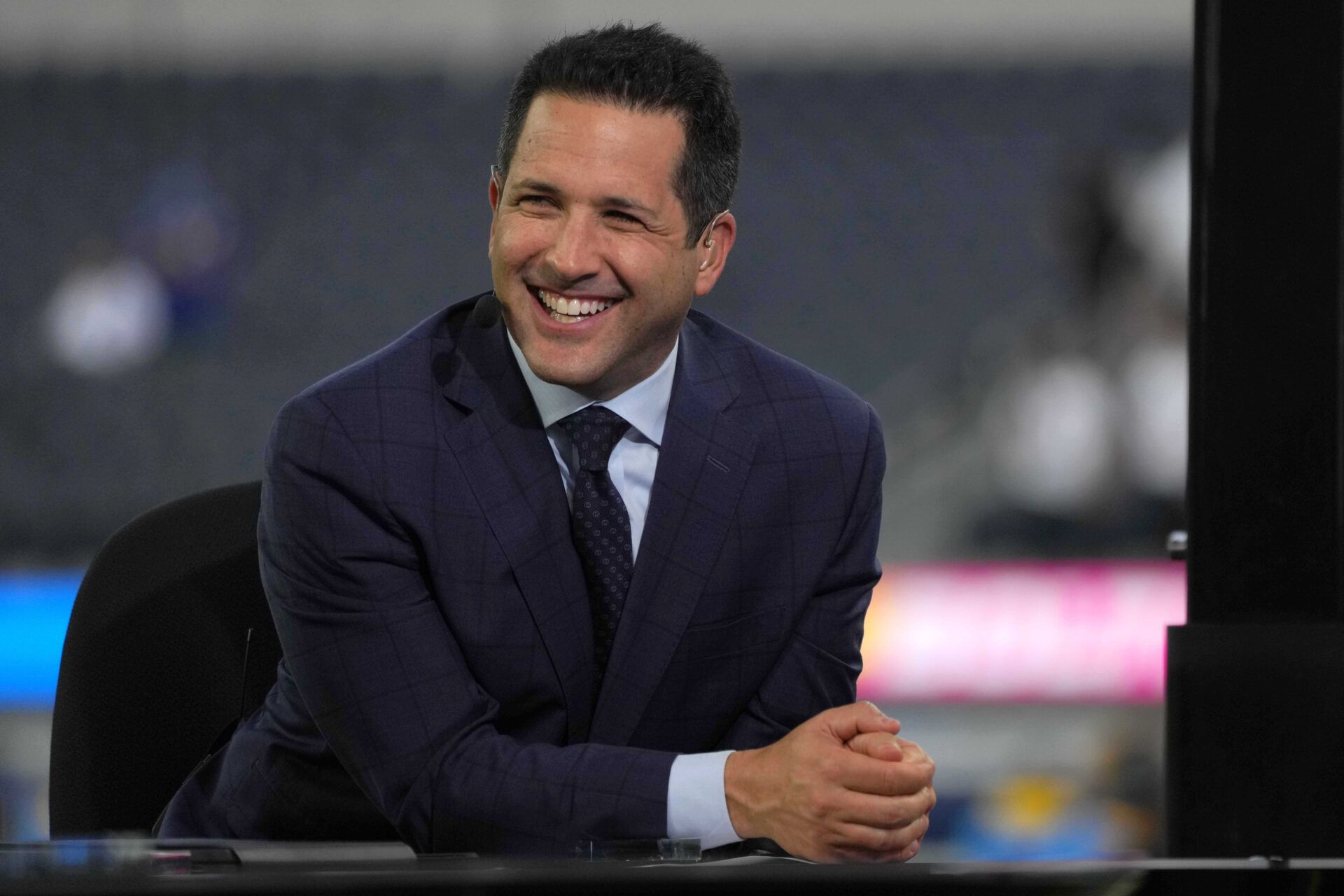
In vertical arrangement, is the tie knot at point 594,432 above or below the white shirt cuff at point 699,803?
above

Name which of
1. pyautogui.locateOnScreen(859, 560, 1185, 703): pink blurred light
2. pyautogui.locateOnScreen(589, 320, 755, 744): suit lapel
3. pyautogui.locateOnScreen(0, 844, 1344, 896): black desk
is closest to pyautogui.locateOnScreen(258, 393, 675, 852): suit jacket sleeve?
pyautogui.locateOnScreen(589, 320, 755, 744): suit lapel

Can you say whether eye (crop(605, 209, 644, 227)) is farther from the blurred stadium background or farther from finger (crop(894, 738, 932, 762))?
the blurred stadium background

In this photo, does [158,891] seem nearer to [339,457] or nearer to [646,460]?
[339,457]

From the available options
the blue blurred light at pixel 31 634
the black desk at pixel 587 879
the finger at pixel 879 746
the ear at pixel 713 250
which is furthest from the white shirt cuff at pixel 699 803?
the blue blurred light at pixel 31 634

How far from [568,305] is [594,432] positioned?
129 millimetres

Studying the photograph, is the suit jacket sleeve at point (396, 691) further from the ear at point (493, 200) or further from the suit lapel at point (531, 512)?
the ear at point (493, 200)

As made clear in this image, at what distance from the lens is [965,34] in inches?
342

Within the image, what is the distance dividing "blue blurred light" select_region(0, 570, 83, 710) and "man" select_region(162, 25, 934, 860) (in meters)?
5.24

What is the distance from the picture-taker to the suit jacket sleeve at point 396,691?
131 centimetres

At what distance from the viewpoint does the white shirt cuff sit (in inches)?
50.2

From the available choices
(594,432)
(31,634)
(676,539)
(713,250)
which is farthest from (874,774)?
(31,634)

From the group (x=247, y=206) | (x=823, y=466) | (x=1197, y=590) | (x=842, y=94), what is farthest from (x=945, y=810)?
(x=1197, y=590)

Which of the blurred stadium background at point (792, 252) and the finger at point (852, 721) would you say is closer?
the finger at point (852, 721)

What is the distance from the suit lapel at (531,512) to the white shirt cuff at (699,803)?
20cm
